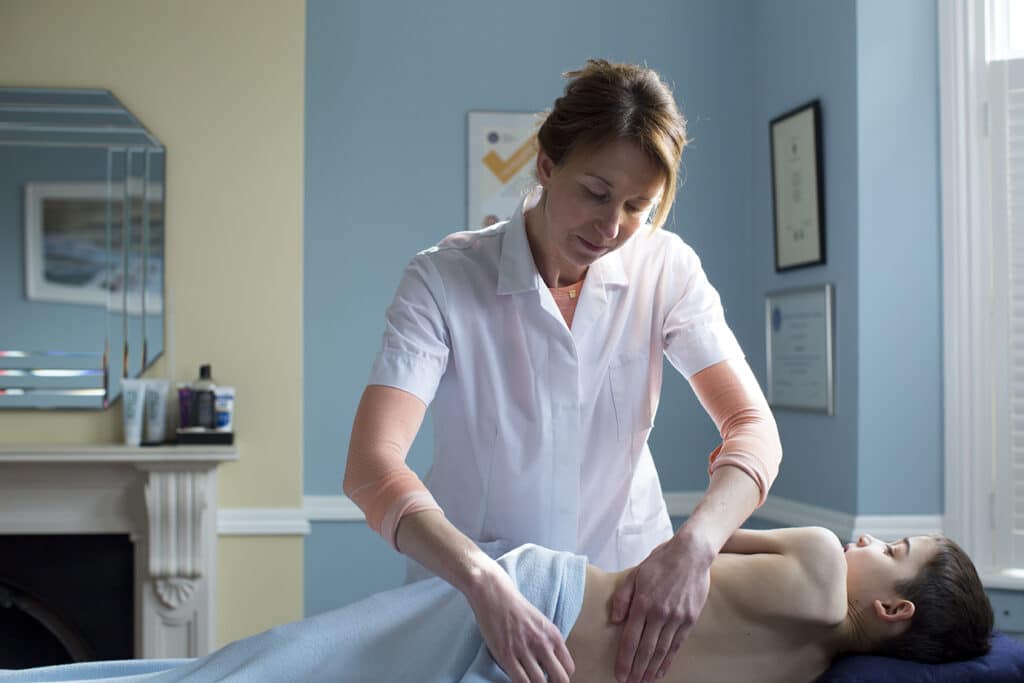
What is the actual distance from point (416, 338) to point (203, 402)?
166 centimetres

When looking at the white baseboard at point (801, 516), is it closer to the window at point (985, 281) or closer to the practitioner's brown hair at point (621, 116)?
the window at point (985, 281)

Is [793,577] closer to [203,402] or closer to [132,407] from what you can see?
[203,402]

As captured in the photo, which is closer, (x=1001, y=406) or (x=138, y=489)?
(x=1001, y=406)

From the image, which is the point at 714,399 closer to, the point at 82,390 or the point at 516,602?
the point at 516,602

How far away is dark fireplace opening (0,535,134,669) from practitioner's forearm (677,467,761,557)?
2.21 meters

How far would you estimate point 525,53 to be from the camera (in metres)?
3.72

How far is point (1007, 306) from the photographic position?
286 cm

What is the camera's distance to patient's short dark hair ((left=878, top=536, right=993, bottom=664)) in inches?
66.5

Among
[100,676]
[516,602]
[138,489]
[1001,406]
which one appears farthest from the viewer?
[138,489]

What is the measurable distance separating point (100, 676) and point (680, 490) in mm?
2423

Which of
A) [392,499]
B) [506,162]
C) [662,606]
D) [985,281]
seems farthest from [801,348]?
[392,499]

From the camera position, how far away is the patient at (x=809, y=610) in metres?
1.66

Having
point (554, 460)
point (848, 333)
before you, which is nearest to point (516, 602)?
point (554, 460)

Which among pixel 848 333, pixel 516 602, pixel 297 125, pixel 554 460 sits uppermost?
pixel 297 125
